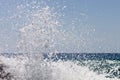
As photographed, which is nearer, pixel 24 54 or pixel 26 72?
pixel 26 72

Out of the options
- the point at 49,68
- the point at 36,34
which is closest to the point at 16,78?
the point at 49,68

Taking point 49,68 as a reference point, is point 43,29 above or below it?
above

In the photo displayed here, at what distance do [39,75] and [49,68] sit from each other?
1077mm

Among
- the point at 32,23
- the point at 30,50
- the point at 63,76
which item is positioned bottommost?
the point at 63,76

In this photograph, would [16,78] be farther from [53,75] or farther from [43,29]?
[43,29]

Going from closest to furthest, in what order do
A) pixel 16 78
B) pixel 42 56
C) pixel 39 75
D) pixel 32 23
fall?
1. pixel 16 78
2. pixel 39 75
3. pixel 42 56
4. pixel 32 23

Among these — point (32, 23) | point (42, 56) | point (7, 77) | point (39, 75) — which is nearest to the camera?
point (7, 77)

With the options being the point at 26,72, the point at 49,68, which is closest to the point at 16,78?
the point at 26,72

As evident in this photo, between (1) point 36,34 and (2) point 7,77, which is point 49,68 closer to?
(1) point 36,34

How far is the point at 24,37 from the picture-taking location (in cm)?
1816

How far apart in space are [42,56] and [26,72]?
1498 mm

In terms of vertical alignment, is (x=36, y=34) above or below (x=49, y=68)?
above

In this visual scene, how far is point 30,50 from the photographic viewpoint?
58.2 feet

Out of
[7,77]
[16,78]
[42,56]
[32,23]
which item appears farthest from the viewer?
[32,23]
